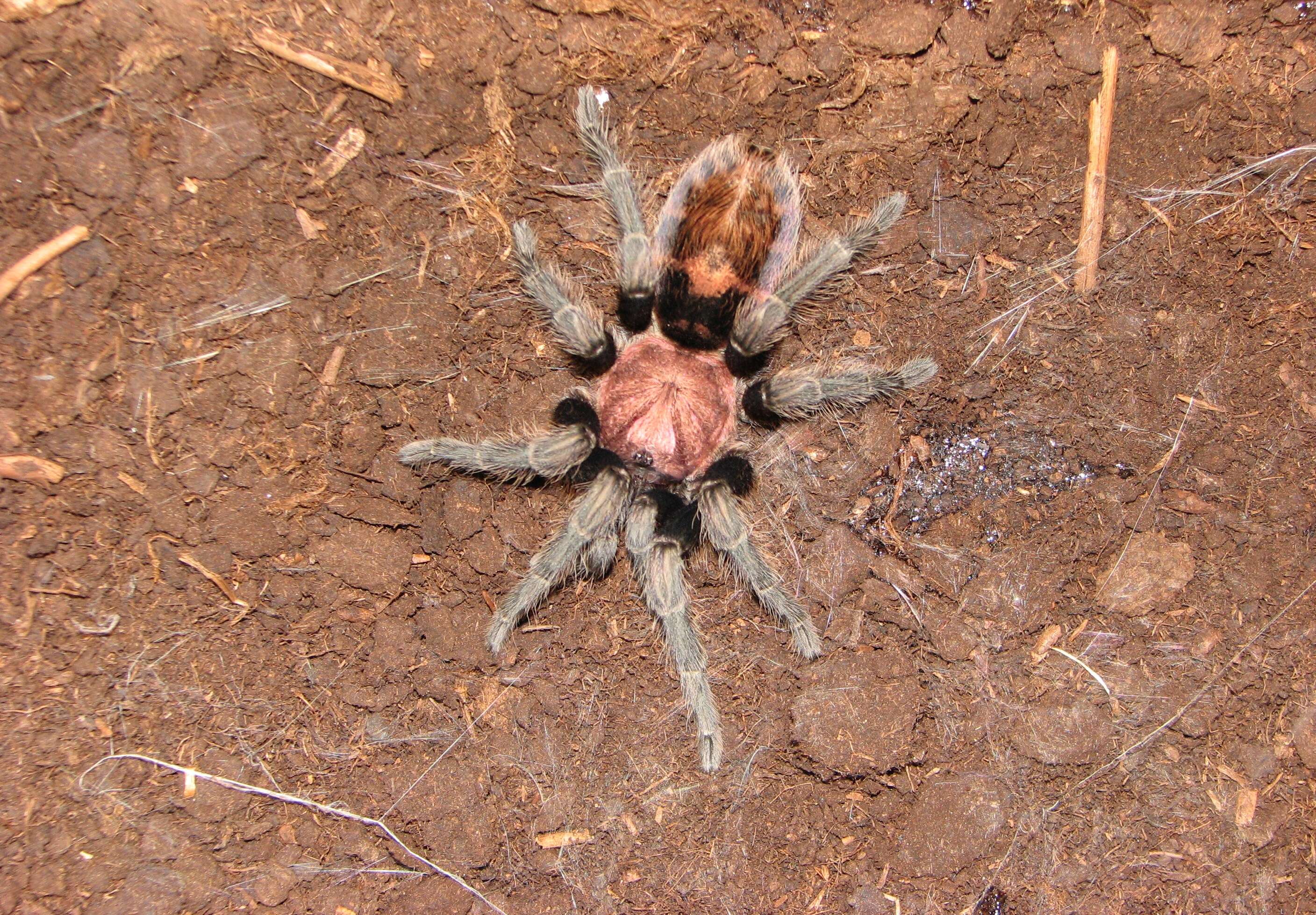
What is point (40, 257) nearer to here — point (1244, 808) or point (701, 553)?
point (701, 553)

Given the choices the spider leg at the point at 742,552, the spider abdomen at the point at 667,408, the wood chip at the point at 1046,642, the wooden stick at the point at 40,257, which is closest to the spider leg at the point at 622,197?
the spider abdomen at the point at 667,408

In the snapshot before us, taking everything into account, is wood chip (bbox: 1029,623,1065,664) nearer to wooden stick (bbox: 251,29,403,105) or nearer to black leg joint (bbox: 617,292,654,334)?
black leg joint (bbox: 617,292,654,334)

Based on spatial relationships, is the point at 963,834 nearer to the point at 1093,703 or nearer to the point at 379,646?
the point at 1093,703

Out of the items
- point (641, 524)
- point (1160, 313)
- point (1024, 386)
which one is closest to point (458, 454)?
point (641, 524)

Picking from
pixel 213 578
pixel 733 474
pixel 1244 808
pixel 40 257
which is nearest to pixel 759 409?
pixel 733 474

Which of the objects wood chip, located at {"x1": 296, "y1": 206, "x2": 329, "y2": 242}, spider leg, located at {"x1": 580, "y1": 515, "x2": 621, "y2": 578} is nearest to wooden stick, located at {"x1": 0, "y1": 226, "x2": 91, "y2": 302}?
wood chip, located at {"x1": 296, "y1": 206, "x2": 329, "y2": 242}

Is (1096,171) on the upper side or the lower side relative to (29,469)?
upper

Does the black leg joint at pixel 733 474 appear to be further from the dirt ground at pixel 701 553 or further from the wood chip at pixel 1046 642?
the wood chip at pixel 1046 642
